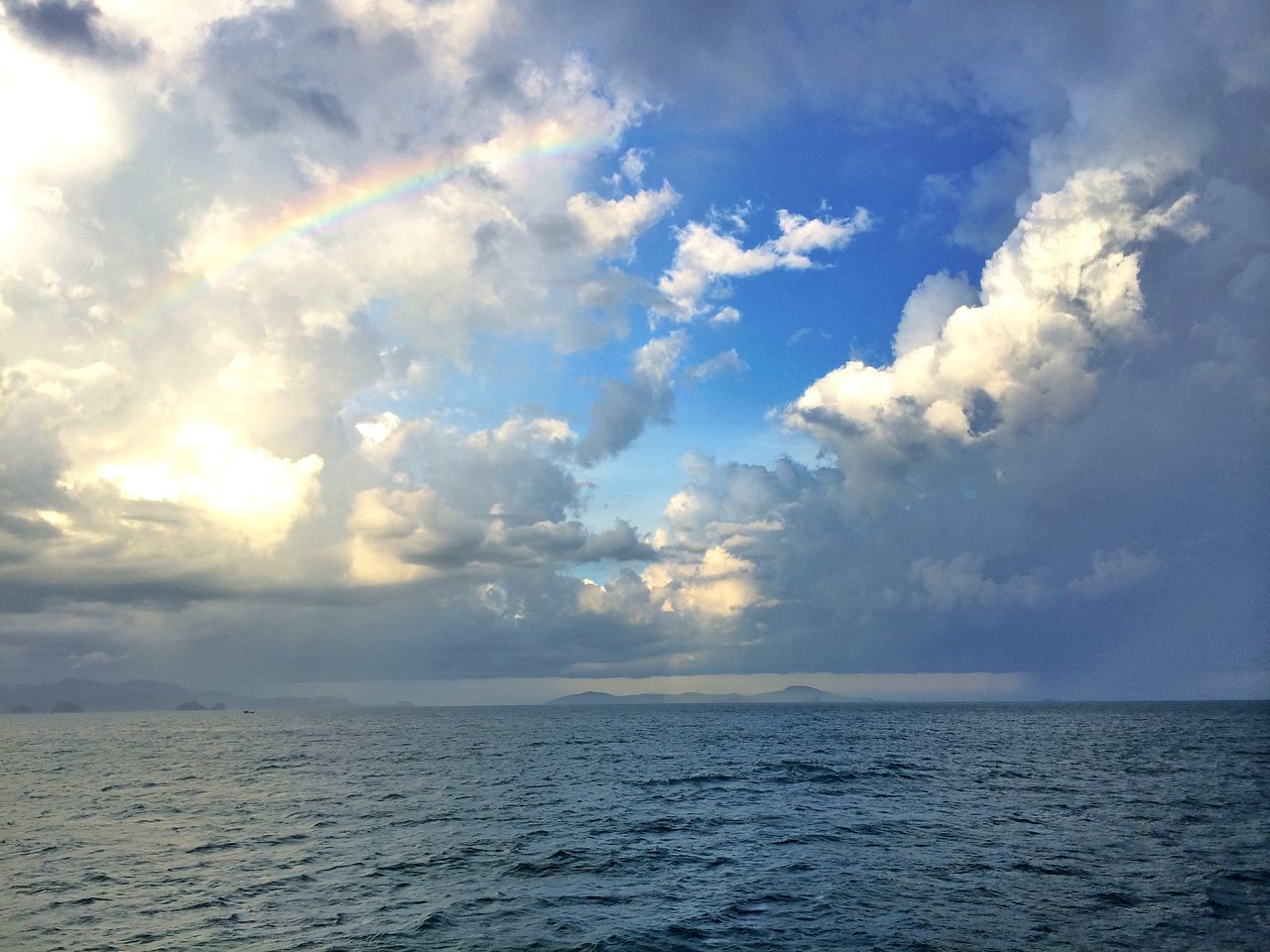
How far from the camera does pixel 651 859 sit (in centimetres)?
4119

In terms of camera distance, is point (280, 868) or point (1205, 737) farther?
point (1205, 737)

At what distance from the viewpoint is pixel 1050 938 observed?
90.6 feet

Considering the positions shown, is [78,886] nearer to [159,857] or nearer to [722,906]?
[159,857]

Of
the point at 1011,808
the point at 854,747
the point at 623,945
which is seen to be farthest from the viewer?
the point at 854,747

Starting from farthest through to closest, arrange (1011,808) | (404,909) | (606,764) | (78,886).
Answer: (606,764)
(1011,808)
(78,886)
(404,909)

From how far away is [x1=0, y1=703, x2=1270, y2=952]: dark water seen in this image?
29.2 m

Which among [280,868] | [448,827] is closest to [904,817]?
[448,827]

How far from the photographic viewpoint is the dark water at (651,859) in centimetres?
2920

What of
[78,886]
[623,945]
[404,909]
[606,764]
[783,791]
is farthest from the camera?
[606,764]

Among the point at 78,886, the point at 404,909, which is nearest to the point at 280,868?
the point at 78,886

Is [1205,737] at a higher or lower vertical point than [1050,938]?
lower

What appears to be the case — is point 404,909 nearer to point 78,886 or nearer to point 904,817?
point 78,886

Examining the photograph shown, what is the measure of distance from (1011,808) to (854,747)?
61.4 meters

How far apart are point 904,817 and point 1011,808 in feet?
31.8
